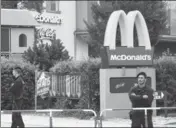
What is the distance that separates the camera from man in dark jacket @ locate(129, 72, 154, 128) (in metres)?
11.0

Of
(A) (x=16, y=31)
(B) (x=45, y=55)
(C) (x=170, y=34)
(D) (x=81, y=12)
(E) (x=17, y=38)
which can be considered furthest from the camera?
(D) (x=81, y=12)

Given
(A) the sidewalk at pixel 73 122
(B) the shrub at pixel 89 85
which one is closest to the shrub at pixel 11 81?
(B) the shrub at pixel 89 85

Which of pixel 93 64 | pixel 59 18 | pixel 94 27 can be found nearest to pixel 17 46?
pixel 59 18

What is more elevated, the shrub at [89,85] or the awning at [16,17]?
the awning at [16,17]

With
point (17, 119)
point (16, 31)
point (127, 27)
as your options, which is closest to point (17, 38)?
point (16, 31)

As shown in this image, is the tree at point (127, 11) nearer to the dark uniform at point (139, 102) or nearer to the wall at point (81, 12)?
the wall at point (81, 12)

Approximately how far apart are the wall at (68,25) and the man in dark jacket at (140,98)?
3143 cm

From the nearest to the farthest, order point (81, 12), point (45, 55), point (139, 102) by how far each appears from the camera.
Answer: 1. point (139, 102)
2. point (45, 55)
3. point (81, 12)

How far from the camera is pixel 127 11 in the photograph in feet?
97.8

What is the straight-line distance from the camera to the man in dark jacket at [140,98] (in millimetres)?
11039

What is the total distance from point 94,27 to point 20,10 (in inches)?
344

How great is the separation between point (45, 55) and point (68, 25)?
710 inches

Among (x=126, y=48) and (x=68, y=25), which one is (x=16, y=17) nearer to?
(x=68, y=25)

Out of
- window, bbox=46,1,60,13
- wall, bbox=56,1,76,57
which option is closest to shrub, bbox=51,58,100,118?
window, bbox=46,1,60,13
